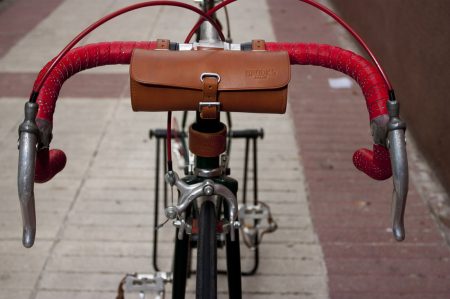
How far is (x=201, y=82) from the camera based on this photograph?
1.37 metres

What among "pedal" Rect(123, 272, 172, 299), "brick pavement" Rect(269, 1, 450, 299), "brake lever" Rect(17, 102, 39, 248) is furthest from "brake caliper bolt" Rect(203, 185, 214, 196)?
"brick pavement" Rect(269, 1, 450, 299)

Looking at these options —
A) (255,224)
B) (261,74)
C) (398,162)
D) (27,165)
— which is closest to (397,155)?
(398,162)

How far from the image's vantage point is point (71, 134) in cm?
457

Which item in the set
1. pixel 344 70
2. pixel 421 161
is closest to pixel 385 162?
pixel 344 70

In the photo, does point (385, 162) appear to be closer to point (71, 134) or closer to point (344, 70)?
point (344, 70)

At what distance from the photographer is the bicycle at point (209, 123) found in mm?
1312

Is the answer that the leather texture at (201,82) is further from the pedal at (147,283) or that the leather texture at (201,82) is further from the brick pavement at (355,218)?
the brick pavement at (355,218)

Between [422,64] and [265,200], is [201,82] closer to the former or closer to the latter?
[265,200]

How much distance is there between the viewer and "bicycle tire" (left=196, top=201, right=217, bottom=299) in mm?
1494

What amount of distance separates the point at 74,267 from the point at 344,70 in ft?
6.97

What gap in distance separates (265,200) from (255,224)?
1.98ft

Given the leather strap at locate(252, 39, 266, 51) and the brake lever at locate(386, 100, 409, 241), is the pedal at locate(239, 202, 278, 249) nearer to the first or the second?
the leather strap at locate(252, 39, 266, 51)

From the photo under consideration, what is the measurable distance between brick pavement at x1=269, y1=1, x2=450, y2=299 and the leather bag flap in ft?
6.18

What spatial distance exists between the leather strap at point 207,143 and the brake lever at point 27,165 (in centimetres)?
46
